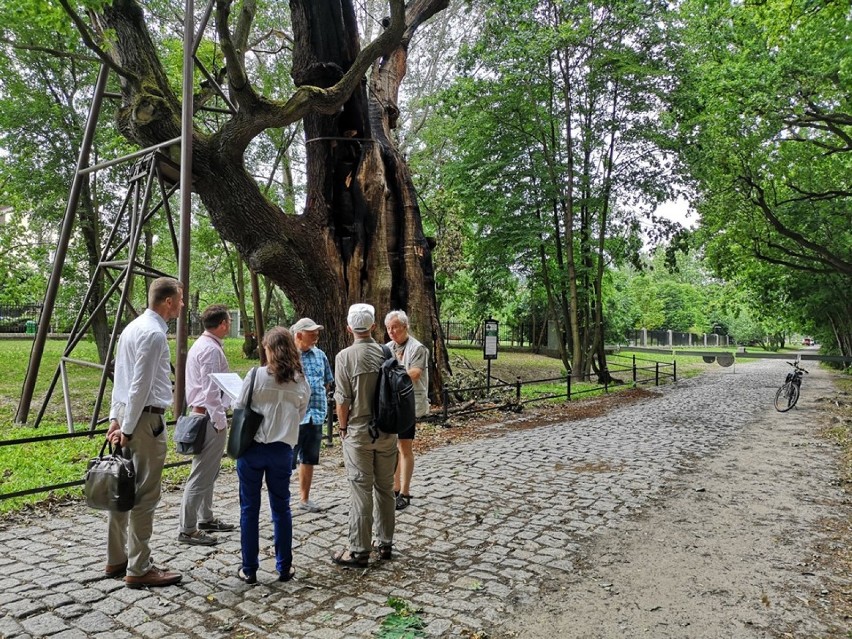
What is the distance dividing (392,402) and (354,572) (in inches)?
49.9

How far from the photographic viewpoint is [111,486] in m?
3.68

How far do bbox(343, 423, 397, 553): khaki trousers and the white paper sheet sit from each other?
866 millimetres

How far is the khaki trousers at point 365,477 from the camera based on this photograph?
437 centimetres

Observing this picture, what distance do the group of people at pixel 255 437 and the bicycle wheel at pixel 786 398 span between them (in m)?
14.0

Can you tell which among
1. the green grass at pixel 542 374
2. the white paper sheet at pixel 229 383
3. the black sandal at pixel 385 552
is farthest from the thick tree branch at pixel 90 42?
the green grass at pixel 542 374

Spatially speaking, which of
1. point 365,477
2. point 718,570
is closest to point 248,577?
point 365,477

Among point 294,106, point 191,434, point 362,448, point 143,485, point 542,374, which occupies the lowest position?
point 542,374

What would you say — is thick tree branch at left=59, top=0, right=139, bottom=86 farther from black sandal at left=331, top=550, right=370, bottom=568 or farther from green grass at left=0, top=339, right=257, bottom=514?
black sandal at left=331, top=550, right=370, bottom=568

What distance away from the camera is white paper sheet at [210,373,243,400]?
4207 millimetres

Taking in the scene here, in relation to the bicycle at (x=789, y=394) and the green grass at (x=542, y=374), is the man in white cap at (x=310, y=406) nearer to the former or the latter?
the green grass at (x=542, y=374)

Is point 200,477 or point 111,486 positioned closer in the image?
point 111,486

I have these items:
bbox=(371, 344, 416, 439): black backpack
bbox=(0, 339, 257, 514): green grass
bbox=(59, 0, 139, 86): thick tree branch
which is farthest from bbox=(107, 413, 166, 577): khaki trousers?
Result: bbox=(59, 0, 139, 86): thick tree branch

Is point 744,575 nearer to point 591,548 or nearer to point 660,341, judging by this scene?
point 591,548

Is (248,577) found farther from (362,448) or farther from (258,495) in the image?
(362,448)
